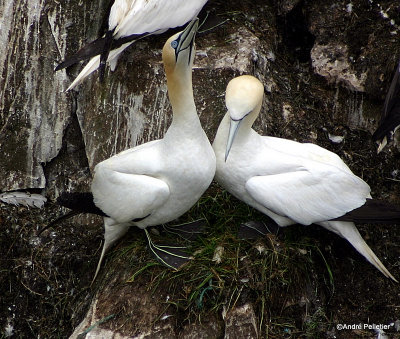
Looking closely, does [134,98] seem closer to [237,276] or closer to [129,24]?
[129,24]

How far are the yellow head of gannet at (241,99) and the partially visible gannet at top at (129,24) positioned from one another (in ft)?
A: 3.40

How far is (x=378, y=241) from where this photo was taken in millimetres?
5277

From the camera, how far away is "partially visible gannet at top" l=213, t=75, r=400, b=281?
456 cm

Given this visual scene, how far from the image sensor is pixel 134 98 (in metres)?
5.54

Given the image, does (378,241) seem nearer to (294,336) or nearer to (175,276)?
(294,336)

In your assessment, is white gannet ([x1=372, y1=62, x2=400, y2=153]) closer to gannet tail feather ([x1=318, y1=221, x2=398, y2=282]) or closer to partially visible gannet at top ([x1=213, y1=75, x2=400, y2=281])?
partially visible gannet at top ([x1=213, y1=75, x2=400, y2=281])

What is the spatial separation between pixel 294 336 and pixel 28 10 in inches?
117

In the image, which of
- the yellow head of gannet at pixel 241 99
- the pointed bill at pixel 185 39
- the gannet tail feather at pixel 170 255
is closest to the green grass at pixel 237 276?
the gannet tail feather at pixel 170 255

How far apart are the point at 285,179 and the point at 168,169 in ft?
2.24

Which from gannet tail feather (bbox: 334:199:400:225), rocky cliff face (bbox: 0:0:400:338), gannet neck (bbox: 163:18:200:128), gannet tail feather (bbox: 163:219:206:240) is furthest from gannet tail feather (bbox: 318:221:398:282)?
gannet neck (bbox: 163:18:200:128)

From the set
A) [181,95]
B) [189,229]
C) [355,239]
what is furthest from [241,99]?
[355,239]

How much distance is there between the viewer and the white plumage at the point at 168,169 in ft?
14.6

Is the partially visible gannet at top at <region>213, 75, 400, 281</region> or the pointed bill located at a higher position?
the pointed bill

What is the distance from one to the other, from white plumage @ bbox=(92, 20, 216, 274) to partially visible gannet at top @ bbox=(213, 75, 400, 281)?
0.63ft
